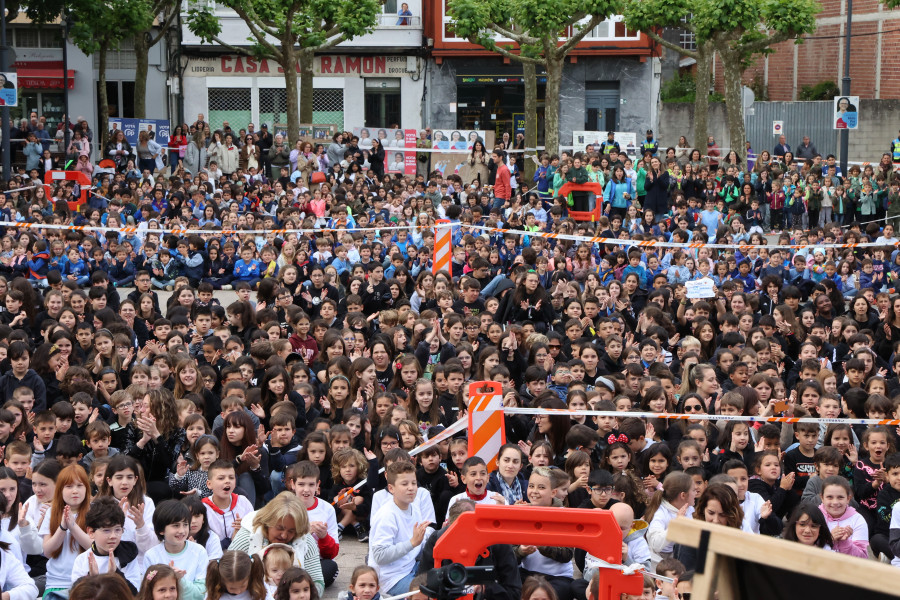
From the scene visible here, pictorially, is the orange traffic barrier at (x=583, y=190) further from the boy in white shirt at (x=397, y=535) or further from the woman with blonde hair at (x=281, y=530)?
the woman with blonde hair at (x=281, y=530)

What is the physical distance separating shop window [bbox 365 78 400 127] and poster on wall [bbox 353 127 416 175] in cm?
944

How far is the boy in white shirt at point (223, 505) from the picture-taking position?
765cm

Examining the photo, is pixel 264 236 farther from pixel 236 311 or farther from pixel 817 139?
pixel 817 139

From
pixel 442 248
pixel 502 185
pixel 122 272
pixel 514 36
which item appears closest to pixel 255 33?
pixel 514 36

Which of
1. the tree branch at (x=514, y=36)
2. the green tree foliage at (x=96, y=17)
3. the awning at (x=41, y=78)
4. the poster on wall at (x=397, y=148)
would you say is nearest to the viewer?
the poster on wall at (x=397, y=148)

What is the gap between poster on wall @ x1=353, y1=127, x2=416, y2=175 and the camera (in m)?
29.3

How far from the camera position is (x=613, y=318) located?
13.6 meters

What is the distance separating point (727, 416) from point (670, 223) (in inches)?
484

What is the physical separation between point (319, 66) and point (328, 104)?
1234mm

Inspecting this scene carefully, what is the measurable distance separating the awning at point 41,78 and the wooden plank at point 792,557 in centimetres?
3685

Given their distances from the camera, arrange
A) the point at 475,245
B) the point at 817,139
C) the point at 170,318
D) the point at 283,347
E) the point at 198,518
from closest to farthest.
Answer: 1. the point at 198,518
2. the point at 283,347
3. the point at 170,318
4. the point at 475,245
5. the point at 817,139

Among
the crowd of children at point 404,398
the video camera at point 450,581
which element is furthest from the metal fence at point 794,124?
the video camera at point 450,581

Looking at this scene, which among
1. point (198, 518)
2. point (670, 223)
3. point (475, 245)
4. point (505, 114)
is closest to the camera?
point (198, 518)

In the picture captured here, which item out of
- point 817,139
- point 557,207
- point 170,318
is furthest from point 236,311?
point 817,139
